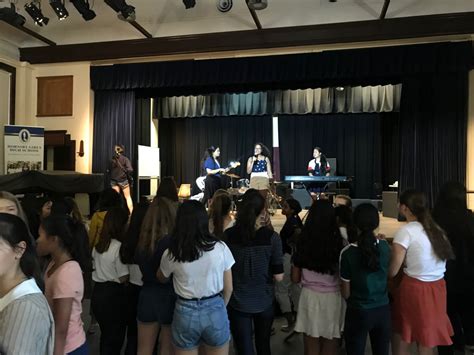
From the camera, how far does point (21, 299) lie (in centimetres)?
107

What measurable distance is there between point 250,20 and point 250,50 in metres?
0.54

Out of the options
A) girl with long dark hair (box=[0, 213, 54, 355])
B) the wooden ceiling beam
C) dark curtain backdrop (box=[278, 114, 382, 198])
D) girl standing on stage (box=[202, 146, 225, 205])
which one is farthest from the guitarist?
girl with long dark hair (box=[0, 213, 54, 355])

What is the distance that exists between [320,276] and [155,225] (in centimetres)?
92

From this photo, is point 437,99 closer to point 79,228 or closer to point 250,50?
point 250,50

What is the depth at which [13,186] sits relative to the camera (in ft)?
21.5

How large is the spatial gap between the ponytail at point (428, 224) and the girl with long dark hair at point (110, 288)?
62.4 inches

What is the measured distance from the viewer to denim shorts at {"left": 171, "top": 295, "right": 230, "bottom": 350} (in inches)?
74.9

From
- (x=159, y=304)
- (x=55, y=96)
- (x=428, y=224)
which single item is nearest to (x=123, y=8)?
(x=55, y=96)

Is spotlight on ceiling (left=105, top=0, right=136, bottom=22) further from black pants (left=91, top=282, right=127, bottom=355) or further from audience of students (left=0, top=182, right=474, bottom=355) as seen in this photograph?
black pants (left=91, top=282, right=127, bottom=355)

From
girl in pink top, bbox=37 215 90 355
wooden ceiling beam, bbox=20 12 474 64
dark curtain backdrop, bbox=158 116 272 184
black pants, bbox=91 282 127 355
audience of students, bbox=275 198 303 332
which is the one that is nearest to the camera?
girl in pink top, bbox=37 215 90 355

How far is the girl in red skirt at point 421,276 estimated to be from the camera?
2.18m

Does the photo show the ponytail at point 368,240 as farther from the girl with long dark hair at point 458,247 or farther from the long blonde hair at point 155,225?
the long blonde hair at point 155,225

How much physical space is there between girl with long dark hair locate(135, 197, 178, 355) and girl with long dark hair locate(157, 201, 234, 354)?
6.9 inches

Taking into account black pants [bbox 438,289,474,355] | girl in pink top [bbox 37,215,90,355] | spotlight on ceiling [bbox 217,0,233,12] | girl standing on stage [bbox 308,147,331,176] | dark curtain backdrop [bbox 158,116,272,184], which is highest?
spotlight on ceiling [bbox 217,0,233,12]
